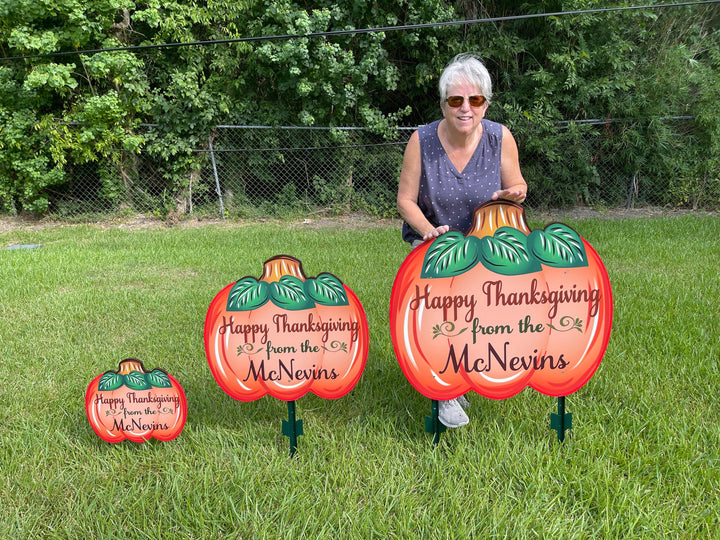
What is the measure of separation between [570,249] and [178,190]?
807cm

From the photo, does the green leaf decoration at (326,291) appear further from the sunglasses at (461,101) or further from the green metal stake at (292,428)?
the sunglasses at (461,101)

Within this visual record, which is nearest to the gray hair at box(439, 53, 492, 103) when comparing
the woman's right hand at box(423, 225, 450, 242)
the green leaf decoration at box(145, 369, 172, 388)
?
the woman's right hand at box(423, 225, 450, 242)

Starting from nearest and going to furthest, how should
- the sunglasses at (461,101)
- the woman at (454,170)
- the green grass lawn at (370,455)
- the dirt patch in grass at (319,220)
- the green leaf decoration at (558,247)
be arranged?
the green grass lawn at (370,455) → the green leaf decoration at (558,247) → the sunglasses at (461,101) → the woman at (454,170) → the dirt patch in grass at (319,220)

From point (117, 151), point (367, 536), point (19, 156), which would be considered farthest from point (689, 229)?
point (19, 156)

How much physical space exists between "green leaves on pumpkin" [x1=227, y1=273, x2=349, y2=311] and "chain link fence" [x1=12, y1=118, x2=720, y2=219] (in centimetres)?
676

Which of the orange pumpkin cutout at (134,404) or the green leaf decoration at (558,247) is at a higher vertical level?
the green leaf decoration at (558,247)

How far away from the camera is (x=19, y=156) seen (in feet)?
27.0

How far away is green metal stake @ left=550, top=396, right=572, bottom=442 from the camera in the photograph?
1.85m

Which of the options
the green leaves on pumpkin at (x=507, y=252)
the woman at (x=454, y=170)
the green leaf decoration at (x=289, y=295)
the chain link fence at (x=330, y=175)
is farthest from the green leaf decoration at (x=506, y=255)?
the chain link fence at (x=330, y=175)

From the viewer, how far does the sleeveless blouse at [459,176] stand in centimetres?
201

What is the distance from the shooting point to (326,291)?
1867mm

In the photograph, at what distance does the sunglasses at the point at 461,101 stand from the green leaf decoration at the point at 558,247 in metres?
0.52

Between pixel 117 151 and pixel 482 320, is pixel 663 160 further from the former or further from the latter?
pixel 117 151

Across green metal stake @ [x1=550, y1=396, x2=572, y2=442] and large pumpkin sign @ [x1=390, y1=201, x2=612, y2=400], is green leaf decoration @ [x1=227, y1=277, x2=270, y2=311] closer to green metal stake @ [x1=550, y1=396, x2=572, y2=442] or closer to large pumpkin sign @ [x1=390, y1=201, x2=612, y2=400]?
large pumpkin sign @ [x1=390, y1=201, x2=612, y2=400]
